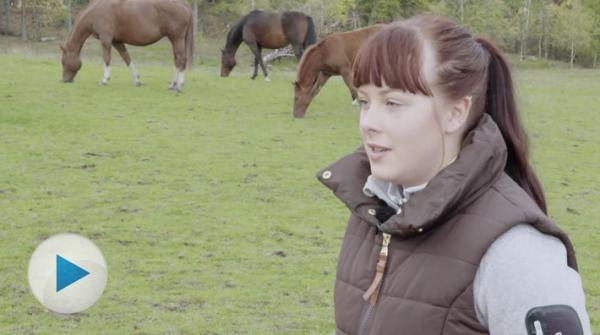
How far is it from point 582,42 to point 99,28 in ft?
120

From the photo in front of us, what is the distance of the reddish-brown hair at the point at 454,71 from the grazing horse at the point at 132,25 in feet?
50.0

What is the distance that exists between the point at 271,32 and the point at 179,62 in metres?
4.15

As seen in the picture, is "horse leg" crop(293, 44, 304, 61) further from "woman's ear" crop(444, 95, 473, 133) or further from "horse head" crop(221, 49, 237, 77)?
"woman's ear" crop(444, 95, 473, 133)

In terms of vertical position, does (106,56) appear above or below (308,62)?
below

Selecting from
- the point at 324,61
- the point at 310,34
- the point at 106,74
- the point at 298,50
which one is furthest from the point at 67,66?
the point at 310,34

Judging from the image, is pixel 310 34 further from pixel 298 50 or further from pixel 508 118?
pixel 508 118

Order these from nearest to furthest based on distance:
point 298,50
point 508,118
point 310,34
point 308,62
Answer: point 508,118, point 308,62, point 298,50, point 310,34

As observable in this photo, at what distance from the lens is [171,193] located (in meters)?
8.48

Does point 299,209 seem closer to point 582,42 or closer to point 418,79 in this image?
point 418,79

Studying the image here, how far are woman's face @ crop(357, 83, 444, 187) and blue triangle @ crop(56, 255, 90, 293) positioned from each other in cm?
360

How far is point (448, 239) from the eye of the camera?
1633 millimetres

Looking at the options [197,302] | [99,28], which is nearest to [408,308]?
[197,302]

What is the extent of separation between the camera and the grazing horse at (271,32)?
2025cm

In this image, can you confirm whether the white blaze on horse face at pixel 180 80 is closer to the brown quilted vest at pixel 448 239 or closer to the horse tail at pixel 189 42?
the horse tail at pixel 189 42
